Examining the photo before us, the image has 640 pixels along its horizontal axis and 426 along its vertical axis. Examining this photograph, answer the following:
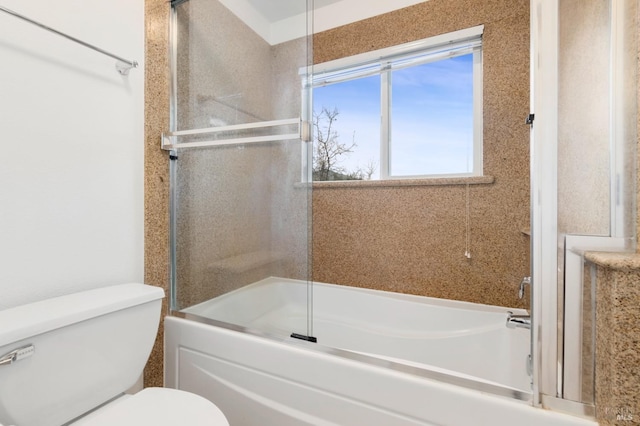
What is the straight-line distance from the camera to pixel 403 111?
2.07 meters

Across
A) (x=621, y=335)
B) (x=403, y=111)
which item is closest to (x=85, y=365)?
A: (x=621, y=335)

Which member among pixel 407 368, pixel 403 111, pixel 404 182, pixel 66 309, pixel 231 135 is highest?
pixel 403 111

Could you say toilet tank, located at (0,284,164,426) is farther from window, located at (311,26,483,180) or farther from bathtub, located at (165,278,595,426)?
window, located at (311,26,483,180)

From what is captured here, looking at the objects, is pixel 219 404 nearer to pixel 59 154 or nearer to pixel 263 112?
pixel 59 154

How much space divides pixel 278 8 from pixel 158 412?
1.83 meters

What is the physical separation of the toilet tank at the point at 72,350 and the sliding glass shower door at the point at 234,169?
377mm

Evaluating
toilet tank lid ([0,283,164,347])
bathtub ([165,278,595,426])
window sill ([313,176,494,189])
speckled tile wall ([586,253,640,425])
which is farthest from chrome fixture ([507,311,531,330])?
toilet tank lid ([0,283,164,347])

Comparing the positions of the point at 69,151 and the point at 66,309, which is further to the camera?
the point at 69,151

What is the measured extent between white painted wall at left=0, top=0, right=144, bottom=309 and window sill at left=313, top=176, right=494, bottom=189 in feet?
3.90

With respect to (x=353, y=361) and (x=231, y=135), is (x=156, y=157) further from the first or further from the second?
(x=353, y=361)

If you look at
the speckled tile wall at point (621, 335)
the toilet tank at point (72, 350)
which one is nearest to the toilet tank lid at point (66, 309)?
the toilet tank at point (72, 350)

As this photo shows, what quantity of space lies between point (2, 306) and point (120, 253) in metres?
0.40

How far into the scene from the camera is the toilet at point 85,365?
0.80m

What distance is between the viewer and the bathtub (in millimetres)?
916
